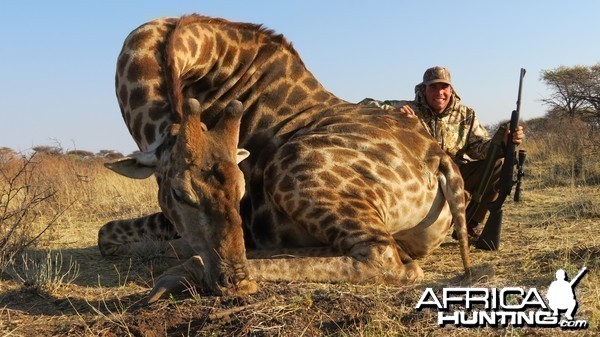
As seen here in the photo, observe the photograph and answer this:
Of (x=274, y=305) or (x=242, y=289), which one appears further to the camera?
(x=242, y=289)

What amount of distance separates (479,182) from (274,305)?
3.90m

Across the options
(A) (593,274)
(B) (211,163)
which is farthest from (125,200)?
(A) (593,274)

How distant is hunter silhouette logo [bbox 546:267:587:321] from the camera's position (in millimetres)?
3359

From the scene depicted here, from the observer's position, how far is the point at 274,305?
3.37m

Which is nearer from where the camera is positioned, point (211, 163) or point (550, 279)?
point (211, 163)

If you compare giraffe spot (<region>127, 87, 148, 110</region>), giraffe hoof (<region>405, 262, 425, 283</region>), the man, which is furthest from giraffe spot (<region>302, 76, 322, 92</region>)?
giraffe hoof (<region>405, 262, 425, 283</region>)

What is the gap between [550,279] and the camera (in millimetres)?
4289

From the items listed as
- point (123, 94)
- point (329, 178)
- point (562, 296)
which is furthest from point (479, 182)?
point (123, 94)

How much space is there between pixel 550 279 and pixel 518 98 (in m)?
2.75

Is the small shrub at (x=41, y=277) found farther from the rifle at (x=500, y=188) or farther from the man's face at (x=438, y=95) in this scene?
the man's face at (x=438, y=95)

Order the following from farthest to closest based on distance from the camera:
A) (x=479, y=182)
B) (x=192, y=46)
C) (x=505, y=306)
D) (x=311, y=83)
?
(x=479, y=182), (x=311, y=83), (x=192, y=46), (x=505, y=306)

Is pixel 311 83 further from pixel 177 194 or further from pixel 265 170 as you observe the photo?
pixel 177 194

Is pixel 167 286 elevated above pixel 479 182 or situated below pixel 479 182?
below

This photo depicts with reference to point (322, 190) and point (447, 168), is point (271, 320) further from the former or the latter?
point (447, 168)
